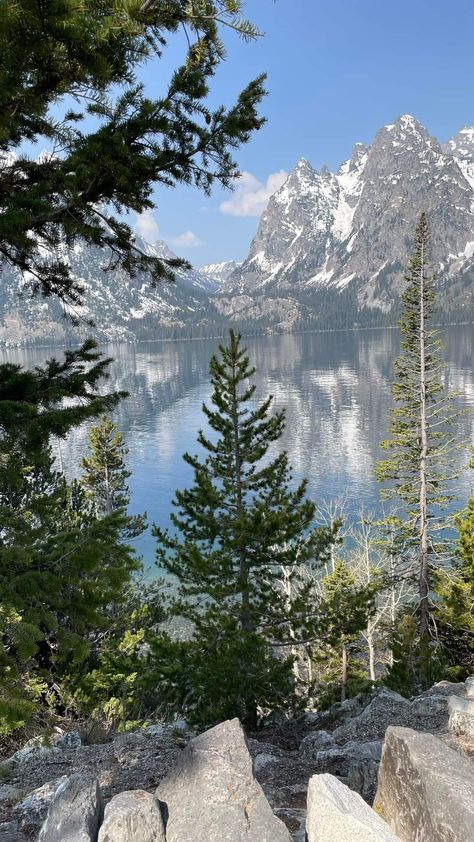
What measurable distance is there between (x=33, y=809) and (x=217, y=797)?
2.81 metres

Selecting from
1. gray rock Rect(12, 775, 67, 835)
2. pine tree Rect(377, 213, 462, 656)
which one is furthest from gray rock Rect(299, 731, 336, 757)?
pine tree Rect(377, 213, 462, 656)

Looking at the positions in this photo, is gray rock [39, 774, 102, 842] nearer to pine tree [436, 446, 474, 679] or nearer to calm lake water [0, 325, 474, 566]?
pine tree [436, 446, 474, 679]

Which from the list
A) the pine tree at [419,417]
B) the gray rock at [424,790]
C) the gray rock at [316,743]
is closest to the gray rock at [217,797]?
the gray rock at [424,790]

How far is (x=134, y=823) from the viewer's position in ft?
13.5

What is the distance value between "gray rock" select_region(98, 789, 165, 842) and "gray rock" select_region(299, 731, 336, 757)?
212 inches

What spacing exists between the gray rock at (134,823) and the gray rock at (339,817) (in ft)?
3.89

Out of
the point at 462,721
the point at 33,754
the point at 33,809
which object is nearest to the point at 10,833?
the point at 33,809

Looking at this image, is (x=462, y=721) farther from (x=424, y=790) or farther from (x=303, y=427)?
(x=303, y=427)

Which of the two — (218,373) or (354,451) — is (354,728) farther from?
(354,451)

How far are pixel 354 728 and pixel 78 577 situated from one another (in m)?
7.67

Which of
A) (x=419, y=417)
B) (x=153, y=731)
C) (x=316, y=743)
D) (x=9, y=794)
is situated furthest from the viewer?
(x=419, y=417)

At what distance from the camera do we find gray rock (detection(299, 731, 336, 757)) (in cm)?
898

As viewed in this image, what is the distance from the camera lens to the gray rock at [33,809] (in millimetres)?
5453

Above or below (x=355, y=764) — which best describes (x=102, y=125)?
above
